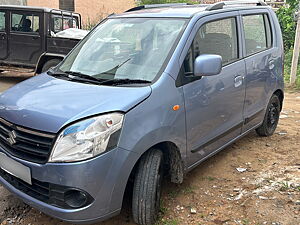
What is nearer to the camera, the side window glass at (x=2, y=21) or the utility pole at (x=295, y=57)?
the side window glass at (x=2, y=21)

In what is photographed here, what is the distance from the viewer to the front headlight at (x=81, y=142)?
234cm

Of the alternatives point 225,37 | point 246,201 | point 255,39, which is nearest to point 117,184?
point 246,201

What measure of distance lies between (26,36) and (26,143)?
6864 mm

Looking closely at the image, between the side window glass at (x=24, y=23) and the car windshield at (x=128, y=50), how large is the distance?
548 centimetres

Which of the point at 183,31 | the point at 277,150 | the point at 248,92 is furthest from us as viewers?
the point at 277,150

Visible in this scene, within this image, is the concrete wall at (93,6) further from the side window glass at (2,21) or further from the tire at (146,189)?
the tire at (146,189)

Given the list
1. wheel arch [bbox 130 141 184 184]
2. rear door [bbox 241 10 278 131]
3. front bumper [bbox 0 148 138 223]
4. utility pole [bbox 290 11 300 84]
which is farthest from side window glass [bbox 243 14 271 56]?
utility pole [bbox 290 11 300 84]

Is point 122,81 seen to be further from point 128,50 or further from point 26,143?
point 26,143

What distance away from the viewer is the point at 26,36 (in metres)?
8.62

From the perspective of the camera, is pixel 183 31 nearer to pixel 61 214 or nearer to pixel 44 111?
pixel 44 111

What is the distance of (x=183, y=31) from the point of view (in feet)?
10.3

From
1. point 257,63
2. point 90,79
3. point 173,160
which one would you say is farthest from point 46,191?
point 257,63

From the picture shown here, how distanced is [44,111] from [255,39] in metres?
2.85

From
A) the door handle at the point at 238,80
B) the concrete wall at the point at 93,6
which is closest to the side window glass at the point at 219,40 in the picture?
the door handle at the point at 238,80
